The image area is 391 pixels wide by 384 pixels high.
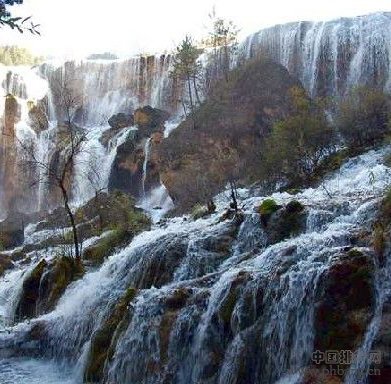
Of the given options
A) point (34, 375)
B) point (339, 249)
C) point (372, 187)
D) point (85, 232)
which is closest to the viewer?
point (339, 249)

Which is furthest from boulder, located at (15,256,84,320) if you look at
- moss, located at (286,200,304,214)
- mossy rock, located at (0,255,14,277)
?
moss, located at (286,200,304,214)

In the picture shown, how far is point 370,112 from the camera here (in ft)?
70.9

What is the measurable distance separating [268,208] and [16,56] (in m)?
76.2

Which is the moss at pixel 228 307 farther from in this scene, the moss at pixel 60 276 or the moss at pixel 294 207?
the moss at pixel 60 276

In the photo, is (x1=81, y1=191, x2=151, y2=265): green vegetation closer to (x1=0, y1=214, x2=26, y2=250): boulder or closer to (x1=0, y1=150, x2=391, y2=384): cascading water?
(x1=0, y1=150, x2=391, y2=384): cascading water

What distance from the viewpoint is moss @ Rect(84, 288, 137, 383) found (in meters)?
10.8

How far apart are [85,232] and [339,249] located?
1838 centimetres

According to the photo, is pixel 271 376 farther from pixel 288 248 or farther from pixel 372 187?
pixel 372 187

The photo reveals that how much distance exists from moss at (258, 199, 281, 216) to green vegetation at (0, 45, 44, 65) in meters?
70.3

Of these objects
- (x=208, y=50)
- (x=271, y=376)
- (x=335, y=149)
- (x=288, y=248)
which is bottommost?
(x=271, y=376)

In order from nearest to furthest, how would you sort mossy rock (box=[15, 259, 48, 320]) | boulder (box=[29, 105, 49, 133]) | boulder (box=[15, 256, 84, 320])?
1. boulder (box=[15, 256, 84, 320])
2. mossy rock (box=[15, 259, 48, 320])
3. boulder (box=[29, 105, 49, 133])

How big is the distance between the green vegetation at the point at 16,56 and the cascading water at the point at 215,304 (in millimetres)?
69398

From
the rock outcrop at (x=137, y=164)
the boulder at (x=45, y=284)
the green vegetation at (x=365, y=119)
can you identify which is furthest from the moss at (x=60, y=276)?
the rock outcrop at (x=137, y=164)

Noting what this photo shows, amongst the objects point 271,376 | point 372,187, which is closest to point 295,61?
point 372,187
